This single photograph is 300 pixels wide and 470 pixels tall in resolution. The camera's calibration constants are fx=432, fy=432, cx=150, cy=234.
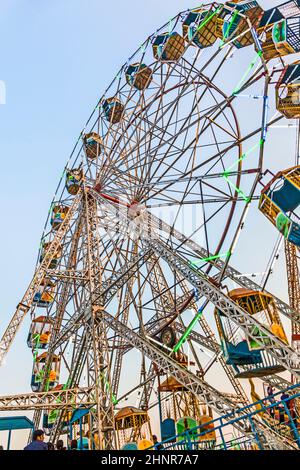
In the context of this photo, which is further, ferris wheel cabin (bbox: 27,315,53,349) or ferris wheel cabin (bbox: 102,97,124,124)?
ferris wheel cabin (bbox: 27,315,53,349)

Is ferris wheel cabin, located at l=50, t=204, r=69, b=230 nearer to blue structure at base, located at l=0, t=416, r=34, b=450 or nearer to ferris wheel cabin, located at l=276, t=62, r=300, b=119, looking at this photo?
blue structure at base, located at l=0, t=416, r=34, b=450

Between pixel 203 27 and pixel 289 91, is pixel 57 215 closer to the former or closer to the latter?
pixel 203 27

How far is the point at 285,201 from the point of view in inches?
364

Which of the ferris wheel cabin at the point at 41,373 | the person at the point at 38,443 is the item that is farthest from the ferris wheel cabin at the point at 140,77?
the person at the point at 38,443

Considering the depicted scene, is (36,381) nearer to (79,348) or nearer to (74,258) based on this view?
(74,258)

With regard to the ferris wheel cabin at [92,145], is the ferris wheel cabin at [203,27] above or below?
below

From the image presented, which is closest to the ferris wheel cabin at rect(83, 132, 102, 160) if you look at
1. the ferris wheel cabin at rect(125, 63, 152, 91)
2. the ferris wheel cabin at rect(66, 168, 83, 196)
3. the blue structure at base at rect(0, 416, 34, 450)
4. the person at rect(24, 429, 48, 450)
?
the ferris wheel cabin at rect(66, 168, 83, 196)

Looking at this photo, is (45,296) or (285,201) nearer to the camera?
(285,201)

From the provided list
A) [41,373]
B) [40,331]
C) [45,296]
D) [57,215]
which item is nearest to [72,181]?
[57,215]

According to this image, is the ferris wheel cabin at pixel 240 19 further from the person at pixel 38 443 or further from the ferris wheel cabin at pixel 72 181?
the person at pixel 38 443

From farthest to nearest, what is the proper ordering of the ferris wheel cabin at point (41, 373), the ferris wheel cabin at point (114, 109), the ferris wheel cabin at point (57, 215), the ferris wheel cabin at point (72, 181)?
the ferris wheel cabin at point (57, 215) → the ferris wheel cabin at point (41, 373) → the ferris wheel cabin at point (72, 181) → the ferris wheel cabin at point (114, 109)

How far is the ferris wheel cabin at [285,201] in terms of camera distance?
8.88 metres

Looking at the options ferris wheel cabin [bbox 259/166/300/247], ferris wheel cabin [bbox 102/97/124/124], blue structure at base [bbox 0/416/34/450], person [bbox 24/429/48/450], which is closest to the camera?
person [bbox 24/429/48/450]

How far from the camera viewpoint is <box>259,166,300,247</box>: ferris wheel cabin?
888cm
